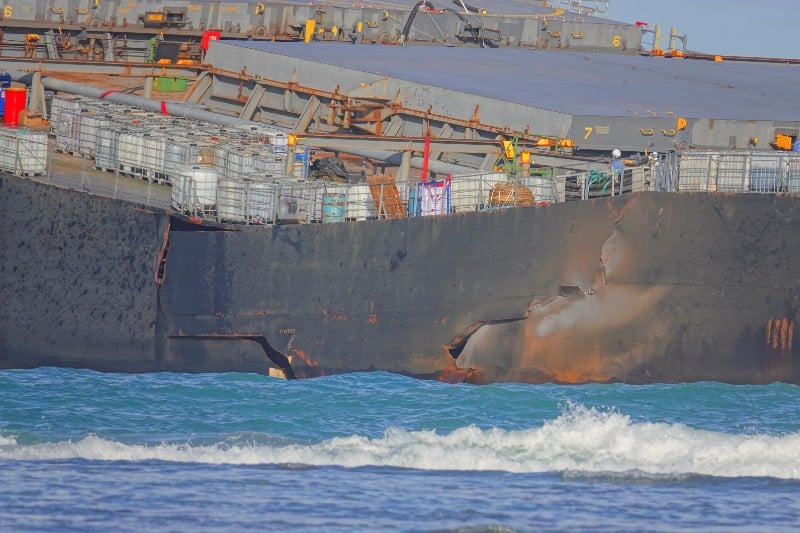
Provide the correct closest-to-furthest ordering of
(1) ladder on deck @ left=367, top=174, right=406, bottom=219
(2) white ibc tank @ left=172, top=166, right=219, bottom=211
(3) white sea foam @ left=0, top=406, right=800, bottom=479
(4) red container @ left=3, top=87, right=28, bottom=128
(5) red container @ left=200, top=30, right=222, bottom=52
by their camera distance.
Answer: (3) white sea foam @ left=0, top=406, right=800, bottom=479 < (1) ladder on deck @ left=367, top=174, right=406, bottom=219 < (2) white ibc tank @ left=172, top=166, right=219, bottom=211 < (4) red container @ left=3, top=87, right=28, bottom=128 < (5) red container @ left=200, top=30, right=222, bottom=52

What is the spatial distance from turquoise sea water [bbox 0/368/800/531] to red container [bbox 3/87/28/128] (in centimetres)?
1108

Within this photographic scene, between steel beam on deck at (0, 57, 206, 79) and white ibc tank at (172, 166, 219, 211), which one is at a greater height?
steel beam on deck at (0, 57, 206, 79)

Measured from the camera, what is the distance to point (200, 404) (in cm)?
3100

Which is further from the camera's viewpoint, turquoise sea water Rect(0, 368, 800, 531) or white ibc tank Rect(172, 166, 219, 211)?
white ibc tank Rect(172, 166, 219, 211)

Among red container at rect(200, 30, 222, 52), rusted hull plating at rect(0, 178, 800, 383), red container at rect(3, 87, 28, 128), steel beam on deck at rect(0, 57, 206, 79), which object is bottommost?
rusted hull plating at rect(0, 178, 800, 383)

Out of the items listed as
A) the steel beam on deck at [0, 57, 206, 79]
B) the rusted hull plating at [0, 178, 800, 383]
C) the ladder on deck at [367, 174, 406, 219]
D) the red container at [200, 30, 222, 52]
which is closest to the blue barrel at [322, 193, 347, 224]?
the rusted hull plating at [0, 178, 800, 383]

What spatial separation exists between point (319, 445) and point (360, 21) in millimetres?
39217

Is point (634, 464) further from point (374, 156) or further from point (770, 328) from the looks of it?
point (374, 156)

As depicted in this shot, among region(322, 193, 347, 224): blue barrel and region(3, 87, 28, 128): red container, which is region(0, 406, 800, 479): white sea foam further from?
region(3, 87, 28, 128): red container

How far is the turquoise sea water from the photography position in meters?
23.1

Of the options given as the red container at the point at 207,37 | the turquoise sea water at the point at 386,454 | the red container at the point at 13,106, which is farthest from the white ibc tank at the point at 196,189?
the red container at the point at 207,37

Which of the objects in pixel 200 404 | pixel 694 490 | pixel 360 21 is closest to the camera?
pixel 694 490

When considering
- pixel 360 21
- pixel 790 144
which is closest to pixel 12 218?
pixel 790 144

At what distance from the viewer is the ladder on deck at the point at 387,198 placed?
3319 centimetres
